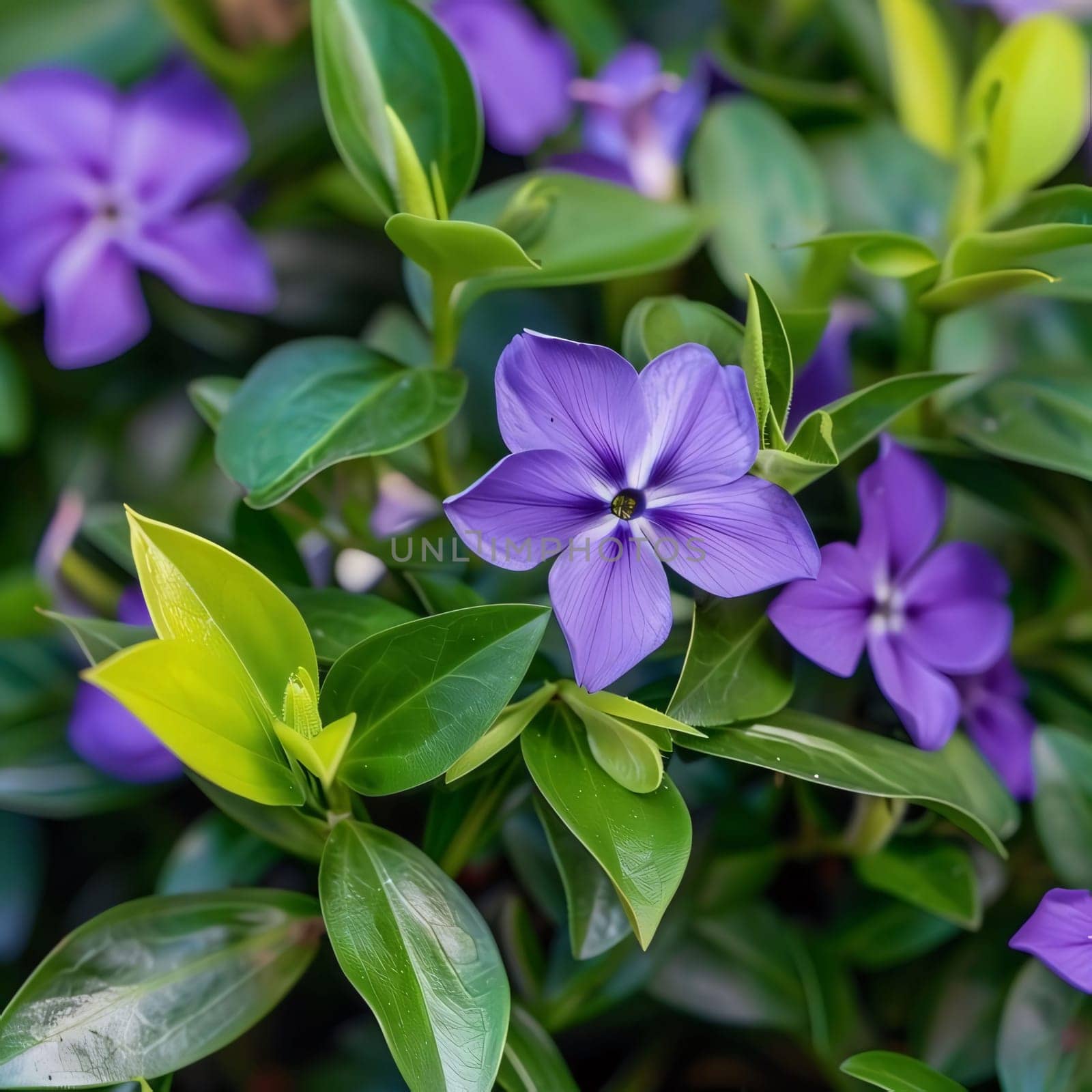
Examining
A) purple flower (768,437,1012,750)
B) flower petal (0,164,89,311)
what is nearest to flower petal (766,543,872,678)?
purple flower (768,437,1012,750)

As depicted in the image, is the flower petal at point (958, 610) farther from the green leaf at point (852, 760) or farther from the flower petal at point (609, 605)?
the flower petal at point (609, 605)

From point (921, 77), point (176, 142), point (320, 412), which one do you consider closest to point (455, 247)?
point (320, 412)

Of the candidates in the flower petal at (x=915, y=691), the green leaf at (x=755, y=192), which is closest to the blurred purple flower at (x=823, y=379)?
the green leaf at (x=755, y=192)

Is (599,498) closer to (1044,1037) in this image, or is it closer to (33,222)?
(1044,1037)

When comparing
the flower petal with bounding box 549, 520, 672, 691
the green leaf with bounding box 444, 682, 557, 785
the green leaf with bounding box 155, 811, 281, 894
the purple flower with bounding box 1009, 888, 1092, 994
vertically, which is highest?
the flower petal with bounding box 549, 520, 672, 691

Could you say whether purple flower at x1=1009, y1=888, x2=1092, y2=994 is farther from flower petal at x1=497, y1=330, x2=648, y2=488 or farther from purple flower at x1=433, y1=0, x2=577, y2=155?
purple flower at x1=433, y1=0, x2=577, y2=155

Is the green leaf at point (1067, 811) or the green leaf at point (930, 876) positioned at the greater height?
the green leaf at point (1067, 811)

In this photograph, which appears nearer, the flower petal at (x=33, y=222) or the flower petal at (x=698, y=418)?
the flower petal at (x=698, y=418)
